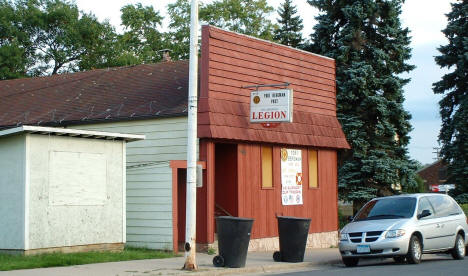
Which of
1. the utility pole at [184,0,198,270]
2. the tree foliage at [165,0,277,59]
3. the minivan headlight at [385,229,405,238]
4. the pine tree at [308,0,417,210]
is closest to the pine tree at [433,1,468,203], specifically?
the pine tree at [308,0,417,210]

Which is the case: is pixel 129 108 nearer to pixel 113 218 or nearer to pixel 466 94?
pixel 113 218

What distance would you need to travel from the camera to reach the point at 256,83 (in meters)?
21.5

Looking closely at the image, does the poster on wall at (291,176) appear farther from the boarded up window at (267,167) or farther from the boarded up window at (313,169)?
the boarded up window at (313,169)

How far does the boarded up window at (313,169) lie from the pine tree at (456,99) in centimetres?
1359

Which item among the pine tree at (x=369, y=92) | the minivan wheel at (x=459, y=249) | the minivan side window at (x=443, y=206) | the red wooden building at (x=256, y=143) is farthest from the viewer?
the pine tree at (x=369, y=92)

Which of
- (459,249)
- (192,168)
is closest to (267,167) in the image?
(459,249)

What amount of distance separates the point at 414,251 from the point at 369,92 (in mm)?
14994

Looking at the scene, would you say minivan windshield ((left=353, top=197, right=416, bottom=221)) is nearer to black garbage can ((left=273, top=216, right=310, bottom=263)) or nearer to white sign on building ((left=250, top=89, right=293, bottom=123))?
black garbage can ((left=273, top=216, right=310, bottom=263))

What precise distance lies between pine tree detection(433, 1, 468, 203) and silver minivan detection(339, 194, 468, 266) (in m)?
16.8

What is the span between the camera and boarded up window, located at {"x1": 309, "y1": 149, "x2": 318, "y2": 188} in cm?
2359

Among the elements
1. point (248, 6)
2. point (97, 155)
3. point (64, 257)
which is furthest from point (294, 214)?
point (248, 6)

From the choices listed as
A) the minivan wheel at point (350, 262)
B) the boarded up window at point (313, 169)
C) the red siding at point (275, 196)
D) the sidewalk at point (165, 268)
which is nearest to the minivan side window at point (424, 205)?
the minivan wheel at point (350, 262)

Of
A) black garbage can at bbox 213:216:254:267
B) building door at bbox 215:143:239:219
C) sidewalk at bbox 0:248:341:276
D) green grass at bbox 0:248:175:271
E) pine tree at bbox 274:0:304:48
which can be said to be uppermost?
pine tree at bbox 274:0:304:48

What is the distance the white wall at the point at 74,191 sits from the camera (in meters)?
16.7
